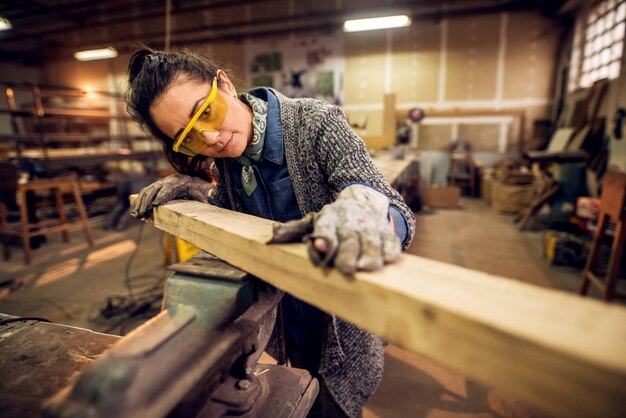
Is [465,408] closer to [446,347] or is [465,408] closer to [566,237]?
[446,347]

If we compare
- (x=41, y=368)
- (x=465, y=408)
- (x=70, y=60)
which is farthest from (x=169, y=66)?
(x=70, y=60)

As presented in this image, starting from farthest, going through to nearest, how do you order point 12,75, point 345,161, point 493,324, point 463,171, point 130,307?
point 12,75, point 463,171, point 130,307, point 345,161, point 493,324

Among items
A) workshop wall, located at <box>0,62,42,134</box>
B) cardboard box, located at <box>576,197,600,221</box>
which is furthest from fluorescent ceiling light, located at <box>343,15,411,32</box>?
workshop wall, located at <box>0,62,42,134</box>

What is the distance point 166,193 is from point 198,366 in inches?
32.6

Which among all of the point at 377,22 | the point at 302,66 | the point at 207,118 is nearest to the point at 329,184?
the point at 207,118

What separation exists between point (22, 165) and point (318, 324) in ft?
16.6

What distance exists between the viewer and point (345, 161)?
3.23ft

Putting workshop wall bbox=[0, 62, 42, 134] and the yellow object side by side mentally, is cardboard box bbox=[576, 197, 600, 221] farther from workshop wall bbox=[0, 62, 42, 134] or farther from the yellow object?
workshop wall bbox=[0, 62, 42, 134]

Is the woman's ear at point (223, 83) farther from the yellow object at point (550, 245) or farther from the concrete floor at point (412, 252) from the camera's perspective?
the yellow object at point (550, 245)

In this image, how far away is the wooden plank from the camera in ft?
1.24

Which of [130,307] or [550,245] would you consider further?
[550,245]

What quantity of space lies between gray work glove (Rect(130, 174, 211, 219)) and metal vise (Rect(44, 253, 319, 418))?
0.42 m

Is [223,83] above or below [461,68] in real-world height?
below

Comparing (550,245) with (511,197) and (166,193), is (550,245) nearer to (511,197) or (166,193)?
(511,197)
